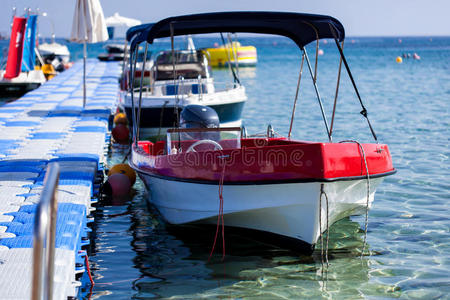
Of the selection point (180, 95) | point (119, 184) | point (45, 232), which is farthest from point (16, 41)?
point (45, 232)

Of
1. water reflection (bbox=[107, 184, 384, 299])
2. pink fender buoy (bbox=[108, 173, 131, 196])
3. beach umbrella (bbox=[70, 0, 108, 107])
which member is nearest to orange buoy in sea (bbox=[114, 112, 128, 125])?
beach umbrella (bbox=[70, 0, 108, 107])

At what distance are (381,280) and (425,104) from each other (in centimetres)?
1772

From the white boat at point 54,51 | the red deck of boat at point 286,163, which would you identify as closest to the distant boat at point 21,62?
the white boat at point 54,51

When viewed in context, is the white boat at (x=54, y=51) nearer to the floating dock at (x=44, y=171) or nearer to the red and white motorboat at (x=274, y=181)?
the floating dock at (x=44, y=171)

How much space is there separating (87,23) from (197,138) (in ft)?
25.1

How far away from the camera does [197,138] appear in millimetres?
8219

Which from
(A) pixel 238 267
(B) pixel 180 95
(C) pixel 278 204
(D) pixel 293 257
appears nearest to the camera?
(C) pixel 278 204

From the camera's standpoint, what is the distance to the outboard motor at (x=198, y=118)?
347 inches

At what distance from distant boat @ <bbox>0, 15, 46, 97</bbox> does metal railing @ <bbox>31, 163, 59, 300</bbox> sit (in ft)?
63.8

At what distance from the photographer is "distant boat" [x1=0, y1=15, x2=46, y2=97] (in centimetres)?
2120

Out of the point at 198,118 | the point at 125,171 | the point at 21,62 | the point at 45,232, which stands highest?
the point at 45,232

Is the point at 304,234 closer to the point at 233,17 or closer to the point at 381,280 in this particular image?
the point at 381,280

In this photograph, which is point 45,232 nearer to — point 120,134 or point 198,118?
point 198,118

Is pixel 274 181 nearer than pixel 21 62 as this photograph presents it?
Yes
